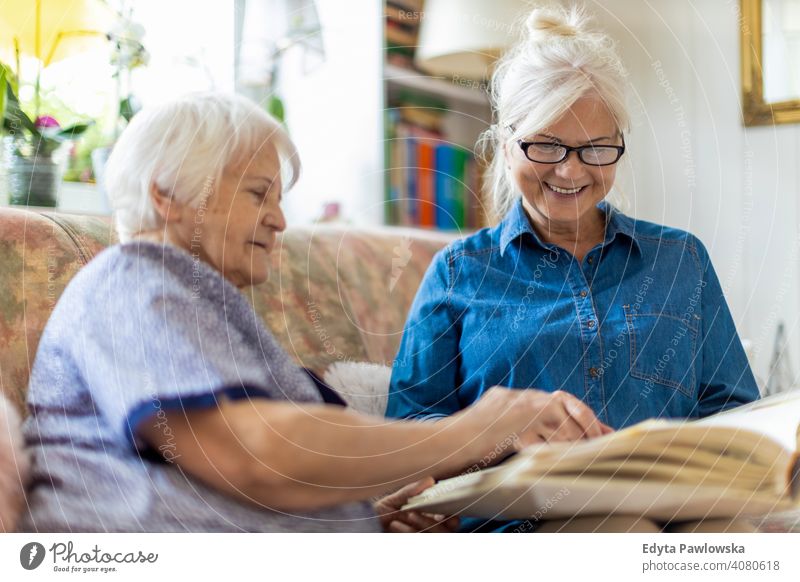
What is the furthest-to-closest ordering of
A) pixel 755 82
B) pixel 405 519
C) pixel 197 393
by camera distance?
pixel 755 82
pixel 405 519
pixel 197 393

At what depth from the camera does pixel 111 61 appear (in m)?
0.68

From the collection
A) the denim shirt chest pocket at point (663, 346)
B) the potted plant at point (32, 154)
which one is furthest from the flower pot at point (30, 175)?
the denim shirt chest pocket at point (663, 346)

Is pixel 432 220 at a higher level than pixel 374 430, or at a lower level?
higher

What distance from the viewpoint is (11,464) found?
1.80 ft

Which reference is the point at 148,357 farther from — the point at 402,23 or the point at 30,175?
the point at 402,23

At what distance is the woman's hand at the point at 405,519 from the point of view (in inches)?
24.5

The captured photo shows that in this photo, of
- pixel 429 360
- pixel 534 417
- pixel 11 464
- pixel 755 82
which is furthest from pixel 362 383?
pixel 755 82

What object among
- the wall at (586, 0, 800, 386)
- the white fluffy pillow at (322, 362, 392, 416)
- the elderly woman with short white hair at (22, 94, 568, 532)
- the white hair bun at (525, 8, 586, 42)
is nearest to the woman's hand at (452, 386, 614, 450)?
the elderly woman with short white hair at (22, 94, 568, 532)

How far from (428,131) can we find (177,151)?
318 mm

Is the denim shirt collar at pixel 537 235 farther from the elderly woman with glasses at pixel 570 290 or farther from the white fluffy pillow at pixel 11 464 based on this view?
the white fluffy pillow at pixel 11 464

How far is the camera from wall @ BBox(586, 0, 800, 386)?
71 cm
